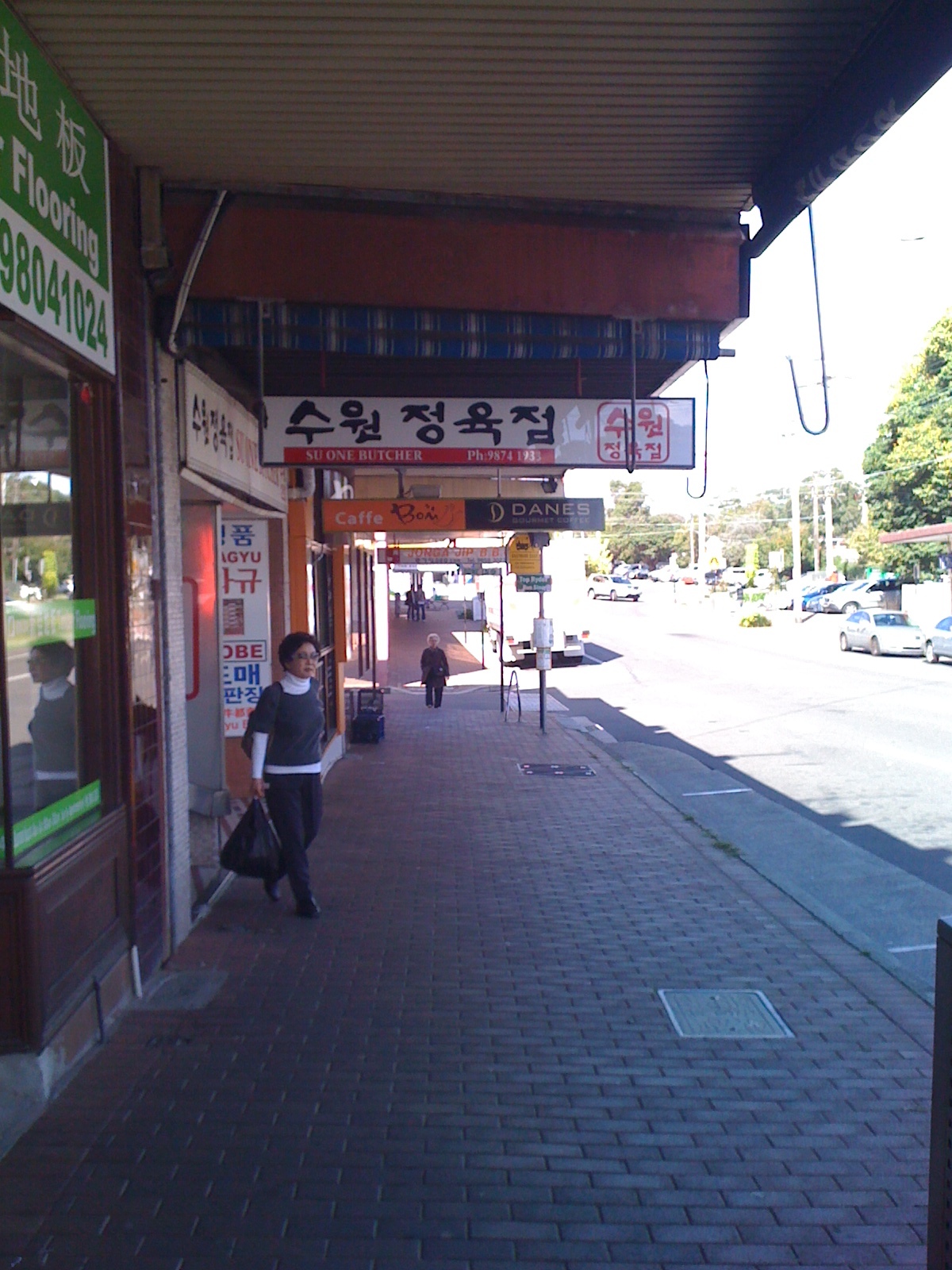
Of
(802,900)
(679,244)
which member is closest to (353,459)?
(679,244)

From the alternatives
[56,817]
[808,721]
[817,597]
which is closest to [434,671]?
[808,721]

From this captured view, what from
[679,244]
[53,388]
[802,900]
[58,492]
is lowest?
[802,900]

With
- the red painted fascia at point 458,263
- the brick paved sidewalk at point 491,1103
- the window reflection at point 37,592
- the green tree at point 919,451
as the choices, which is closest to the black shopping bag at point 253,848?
the brick paved sidewalk at point 491,1103

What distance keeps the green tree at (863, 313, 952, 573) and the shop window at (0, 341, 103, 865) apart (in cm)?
3999

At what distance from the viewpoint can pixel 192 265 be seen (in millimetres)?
5898

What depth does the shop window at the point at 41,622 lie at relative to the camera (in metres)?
4.38

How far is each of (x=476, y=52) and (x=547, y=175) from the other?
1.46 meters

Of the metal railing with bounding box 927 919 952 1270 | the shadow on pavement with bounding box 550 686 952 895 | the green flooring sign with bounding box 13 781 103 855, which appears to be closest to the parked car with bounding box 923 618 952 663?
the shadow on pavement with bounding box 550 686 952 895

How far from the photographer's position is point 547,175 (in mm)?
6008

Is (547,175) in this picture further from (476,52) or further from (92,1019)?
(92,1019)

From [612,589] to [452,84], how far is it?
6774 cm

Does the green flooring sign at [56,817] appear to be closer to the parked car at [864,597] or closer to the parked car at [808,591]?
the parked car at [864,597]

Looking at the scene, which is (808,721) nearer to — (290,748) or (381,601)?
(381,601)

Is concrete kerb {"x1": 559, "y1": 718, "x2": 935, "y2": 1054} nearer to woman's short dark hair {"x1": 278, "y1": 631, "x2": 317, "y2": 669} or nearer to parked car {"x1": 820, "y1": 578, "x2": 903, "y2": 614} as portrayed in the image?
woman's short dark hair {"x1": 278, "y1": 631, "x2": 317, "y2": 669}
